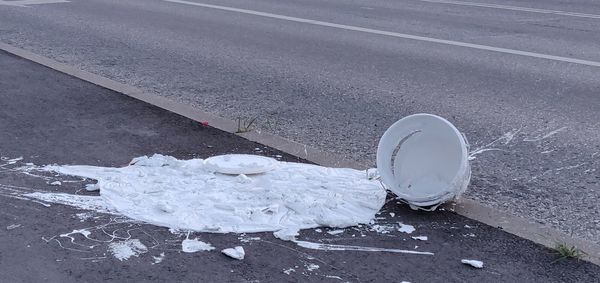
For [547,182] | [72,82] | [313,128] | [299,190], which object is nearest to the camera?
[299,190]

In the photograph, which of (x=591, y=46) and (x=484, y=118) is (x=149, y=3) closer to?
(x=591, y=46)

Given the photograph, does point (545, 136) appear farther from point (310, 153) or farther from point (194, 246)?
point (194, 246)

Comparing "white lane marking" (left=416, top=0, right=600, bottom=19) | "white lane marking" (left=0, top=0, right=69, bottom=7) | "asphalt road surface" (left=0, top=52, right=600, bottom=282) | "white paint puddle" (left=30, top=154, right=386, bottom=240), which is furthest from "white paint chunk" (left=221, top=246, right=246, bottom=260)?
"white lane marking" (left=0, top=0, right=69, bottom=7)

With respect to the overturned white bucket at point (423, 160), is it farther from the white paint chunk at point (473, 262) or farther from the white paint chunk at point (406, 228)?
the white paint chunk at point (473, 262)

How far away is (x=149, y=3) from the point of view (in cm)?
1617

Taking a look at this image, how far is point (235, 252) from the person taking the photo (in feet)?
13.4

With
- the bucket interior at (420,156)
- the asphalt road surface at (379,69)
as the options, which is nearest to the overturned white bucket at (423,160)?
the bucket interior at (420,156)

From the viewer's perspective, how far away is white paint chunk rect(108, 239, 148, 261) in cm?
403

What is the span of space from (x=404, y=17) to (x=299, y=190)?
32.5 ft

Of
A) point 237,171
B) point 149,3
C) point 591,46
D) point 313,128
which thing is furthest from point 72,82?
point 149,3

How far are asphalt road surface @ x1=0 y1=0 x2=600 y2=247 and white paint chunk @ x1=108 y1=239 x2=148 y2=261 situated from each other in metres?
2.22

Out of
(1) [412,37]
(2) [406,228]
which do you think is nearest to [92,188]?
(2) [406,228]

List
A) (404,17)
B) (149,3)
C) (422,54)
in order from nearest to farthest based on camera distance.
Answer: (422,54) < (404,17) < (149,3)

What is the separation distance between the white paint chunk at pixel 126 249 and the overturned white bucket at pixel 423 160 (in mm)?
1561
